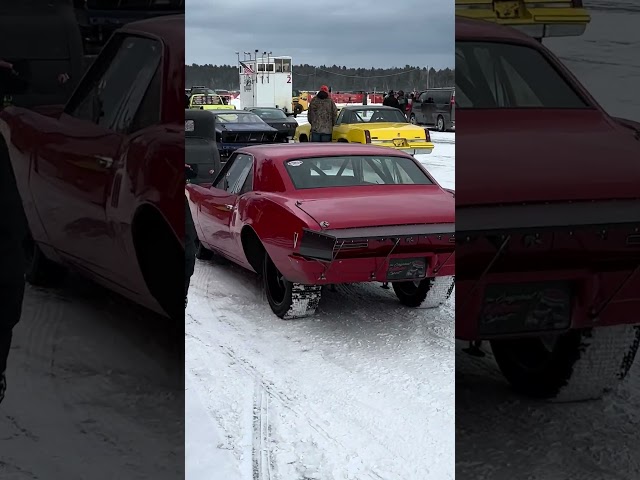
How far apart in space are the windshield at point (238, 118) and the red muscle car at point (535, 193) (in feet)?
1.35

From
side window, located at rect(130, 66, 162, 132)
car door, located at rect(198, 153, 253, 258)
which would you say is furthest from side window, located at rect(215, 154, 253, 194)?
side window, located at rect(130, 66, 162, 132)

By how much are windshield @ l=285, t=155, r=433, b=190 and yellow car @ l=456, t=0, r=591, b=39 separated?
327mm

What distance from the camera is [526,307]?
1.42 metres

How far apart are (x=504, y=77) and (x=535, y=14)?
0.13 m

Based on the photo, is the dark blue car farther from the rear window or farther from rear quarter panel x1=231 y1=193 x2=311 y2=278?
the rear window

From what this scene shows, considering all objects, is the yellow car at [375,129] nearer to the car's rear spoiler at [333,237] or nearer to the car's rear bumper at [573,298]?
the car's rear spoiler at [333,237]

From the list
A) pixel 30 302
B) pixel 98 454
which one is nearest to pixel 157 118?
pixel 30 302

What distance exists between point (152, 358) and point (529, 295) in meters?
0.75

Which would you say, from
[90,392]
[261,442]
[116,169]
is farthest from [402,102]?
[90,392]

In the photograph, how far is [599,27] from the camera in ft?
4.75

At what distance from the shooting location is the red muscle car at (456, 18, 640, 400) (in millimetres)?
1394

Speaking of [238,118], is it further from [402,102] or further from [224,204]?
[402,102]

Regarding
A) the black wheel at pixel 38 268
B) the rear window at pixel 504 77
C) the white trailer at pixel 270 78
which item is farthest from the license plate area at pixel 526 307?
the black wheel at pixel 38 268

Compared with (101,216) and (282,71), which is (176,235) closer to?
(101,216)
